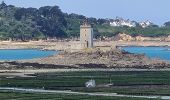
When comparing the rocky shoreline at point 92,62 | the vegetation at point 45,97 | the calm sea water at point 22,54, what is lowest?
the calm sea water at point 22,54

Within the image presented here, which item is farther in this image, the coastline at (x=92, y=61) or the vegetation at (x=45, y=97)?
the coastline at (x=92, y=61)

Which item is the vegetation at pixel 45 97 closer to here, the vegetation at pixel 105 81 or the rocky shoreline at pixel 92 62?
the vegetation at pixel 105 81

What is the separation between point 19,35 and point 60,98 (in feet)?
435

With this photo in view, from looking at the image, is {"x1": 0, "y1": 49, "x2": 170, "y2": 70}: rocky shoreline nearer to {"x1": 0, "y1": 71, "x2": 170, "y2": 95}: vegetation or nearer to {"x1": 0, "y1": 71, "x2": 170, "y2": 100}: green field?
{"x1": 0, "y1": 71, "x2": 170, "y2": 100}: green field

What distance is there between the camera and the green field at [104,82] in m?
70.4

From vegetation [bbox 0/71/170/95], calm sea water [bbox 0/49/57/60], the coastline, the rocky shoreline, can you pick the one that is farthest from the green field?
calm sea water [bbox 0/49/57/60]

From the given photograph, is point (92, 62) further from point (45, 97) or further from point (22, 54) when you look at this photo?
point (45, 97)

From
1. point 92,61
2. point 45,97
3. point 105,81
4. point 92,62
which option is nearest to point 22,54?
point 92,61

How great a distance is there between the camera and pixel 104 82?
7931cm

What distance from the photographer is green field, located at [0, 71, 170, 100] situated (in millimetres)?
70375

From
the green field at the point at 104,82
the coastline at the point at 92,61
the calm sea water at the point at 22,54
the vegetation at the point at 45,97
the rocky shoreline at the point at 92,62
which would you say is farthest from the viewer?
the calm sea water at the point at 22,54

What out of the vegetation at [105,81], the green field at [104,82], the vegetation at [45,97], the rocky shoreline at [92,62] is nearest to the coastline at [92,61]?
the rocky shoreline at [92,62]

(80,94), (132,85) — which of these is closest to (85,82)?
(132,85)

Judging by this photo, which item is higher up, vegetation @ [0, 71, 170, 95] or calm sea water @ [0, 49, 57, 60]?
vegetation @ [0, 71, 170, 95]
